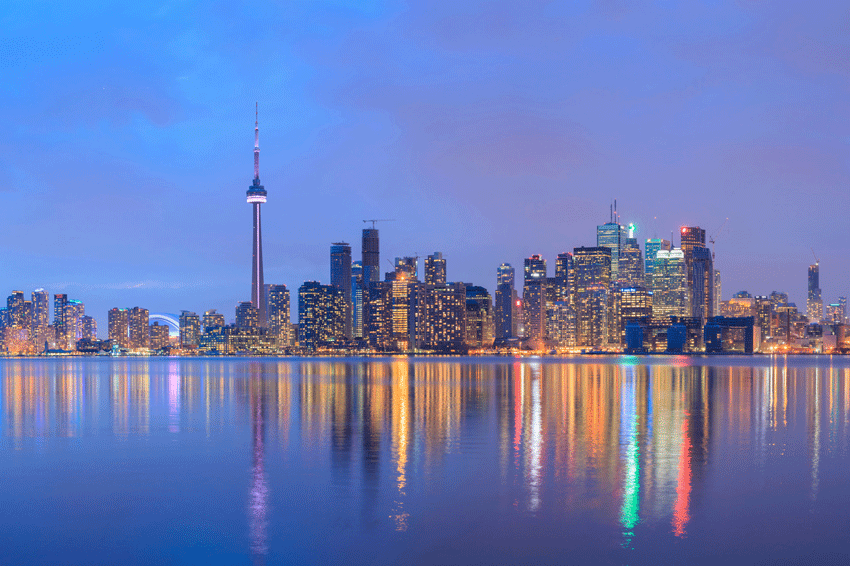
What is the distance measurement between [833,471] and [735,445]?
8.10 meters

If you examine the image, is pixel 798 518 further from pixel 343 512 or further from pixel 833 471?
pixel 343 512

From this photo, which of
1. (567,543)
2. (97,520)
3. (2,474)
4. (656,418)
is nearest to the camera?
(567,543)

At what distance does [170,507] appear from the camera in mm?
27844

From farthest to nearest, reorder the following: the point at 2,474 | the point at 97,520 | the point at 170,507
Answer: the point at 2,474 < the point at 170,507 < the point at 97,520

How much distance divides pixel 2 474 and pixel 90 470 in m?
3.36

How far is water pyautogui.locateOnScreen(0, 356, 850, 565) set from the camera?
22453 millimetres

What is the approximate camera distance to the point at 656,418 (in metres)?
58.5

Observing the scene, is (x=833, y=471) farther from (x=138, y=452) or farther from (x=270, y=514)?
(x=138, y=452)

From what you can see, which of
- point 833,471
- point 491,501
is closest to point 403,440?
point 491,501

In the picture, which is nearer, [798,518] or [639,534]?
[639,534]

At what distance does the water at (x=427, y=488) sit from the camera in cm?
2245

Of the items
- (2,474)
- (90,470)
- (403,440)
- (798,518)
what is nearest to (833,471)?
(798,518)

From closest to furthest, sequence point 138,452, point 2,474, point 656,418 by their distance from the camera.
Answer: point 2,474
point 138,452
point 656,418

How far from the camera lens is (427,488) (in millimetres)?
30547
